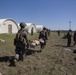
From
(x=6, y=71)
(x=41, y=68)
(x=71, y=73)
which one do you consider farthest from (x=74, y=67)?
(x=6, y=71)

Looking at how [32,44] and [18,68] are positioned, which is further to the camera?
[32,44]

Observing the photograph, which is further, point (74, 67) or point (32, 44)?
point (32, 44)

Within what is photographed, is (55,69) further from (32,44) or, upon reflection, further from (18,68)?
(32,44)

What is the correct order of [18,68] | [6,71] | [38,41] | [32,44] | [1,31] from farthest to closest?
[1,31] → [38,41] → [32,44] → [18,68] → [6,71]

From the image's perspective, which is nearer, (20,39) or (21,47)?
(20,39)

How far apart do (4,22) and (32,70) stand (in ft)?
99.9

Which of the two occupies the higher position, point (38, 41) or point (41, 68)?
point (38, 41)

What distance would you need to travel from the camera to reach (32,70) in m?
7.16

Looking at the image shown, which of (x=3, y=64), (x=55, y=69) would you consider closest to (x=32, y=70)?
(x=55, y=69)

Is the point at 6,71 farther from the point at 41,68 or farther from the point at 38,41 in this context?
the point at 38,41

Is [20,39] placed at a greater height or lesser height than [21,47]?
greater

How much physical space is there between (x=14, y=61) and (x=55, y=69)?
1.81 metres

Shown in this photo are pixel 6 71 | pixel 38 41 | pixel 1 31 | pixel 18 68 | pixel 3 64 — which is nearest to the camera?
pixel 6 71

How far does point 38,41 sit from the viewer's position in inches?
424
